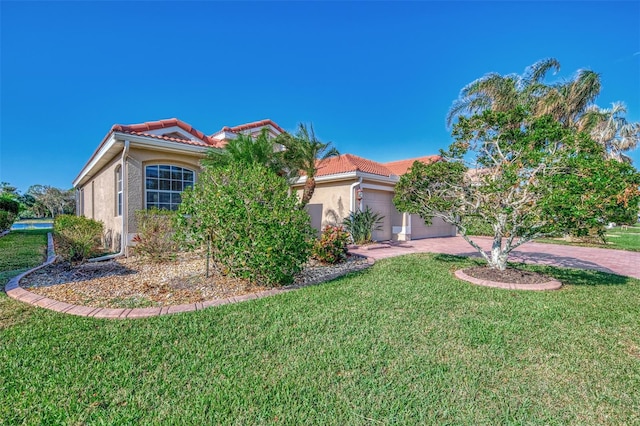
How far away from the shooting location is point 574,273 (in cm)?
891

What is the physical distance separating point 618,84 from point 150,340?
2691cm

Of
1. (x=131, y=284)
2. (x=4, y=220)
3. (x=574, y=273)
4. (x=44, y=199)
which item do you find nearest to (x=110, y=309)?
(x=131, y=284)

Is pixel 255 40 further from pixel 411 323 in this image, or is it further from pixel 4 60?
pixel 411 323

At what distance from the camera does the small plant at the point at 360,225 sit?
14883mm

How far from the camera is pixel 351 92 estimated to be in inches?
827

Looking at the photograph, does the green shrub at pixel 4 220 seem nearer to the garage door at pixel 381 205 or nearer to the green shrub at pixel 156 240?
the green shrub at pixel 156 240

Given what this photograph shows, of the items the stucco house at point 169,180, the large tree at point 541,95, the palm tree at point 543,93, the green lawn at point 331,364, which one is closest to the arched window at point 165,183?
the stucco house at point 169,180

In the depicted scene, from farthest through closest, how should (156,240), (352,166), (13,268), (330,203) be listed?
(330,203)
(352,166)
(156,240)
(13,268)

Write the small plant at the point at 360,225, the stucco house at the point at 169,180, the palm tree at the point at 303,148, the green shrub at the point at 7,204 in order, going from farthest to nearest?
1. the green shrub at the point at 7,204
2. the small plant at the point at 360,225
3. the palm tree at the point at 303,148
4. the stucco house at the point at 169,180

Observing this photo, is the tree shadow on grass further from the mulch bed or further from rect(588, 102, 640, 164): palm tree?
rect(588, 102, 640, 164): palm tree

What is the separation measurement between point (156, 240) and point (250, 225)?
4466mm

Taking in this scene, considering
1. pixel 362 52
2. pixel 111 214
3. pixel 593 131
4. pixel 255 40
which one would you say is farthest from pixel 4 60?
pixel 593 131

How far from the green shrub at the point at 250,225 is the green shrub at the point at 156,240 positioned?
2500mm

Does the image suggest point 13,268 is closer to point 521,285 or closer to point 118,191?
point 118,191
